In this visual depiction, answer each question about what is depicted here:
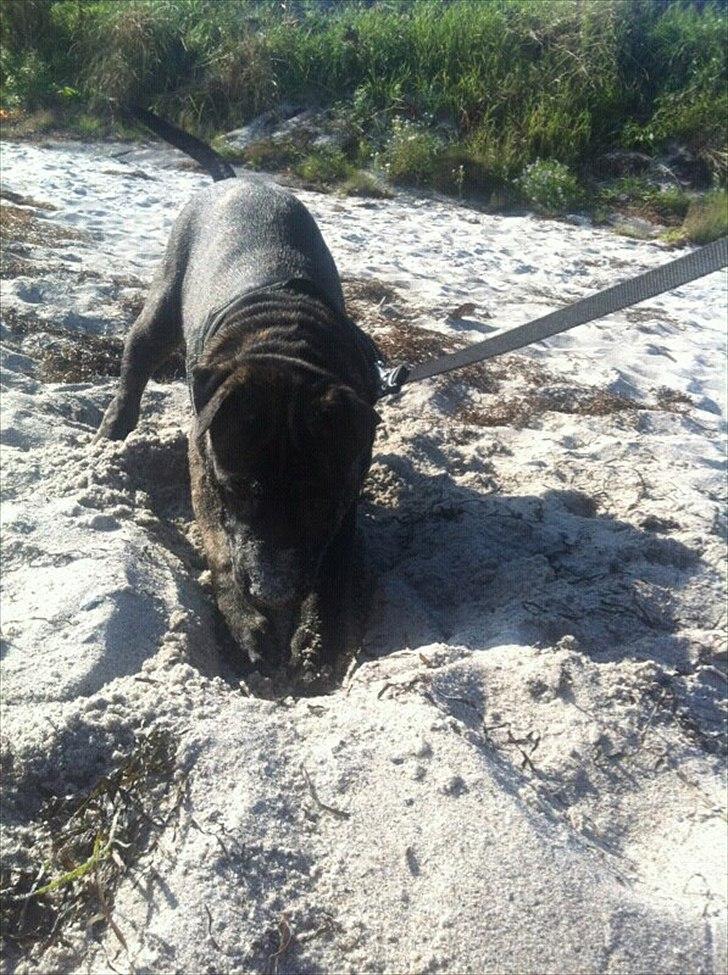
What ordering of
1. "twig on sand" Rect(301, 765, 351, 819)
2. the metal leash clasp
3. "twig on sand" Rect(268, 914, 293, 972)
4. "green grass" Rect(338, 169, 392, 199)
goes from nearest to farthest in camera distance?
"twig on sand" Rect(268, 914, 293, 972)
"twig on sand" Rect(301, 765, 351, 819)
the metal leash clasp
"green grass" Rect(338, 169, 392, 199)

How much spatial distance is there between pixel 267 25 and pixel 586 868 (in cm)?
1499

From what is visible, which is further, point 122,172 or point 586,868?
point 122,172

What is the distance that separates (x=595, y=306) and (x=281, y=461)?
4.02 ft

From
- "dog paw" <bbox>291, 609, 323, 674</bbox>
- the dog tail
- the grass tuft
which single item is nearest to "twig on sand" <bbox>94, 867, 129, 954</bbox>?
the grass tuft

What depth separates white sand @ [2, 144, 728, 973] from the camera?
6.99ft

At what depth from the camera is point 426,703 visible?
110 inches

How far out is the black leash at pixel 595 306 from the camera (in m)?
2.84

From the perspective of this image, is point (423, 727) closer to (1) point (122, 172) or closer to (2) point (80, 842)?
(2) point (80, 842)

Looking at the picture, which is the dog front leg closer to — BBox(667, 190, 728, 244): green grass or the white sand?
the white sand

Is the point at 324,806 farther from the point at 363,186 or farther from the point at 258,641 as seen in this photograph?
the point at 363,186

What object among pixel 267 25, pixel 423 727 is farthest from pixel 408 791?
pixel 267 25

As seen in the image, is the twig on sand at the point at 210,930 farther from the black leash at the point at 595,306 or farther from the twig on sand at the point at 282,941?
the black leash at the point at 595,306

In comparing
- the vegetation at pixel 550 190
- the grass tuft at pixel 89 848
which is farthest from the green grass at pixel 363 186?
the grass tuft at pixel 89 848

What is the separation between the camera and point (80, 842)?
93.2 inches
